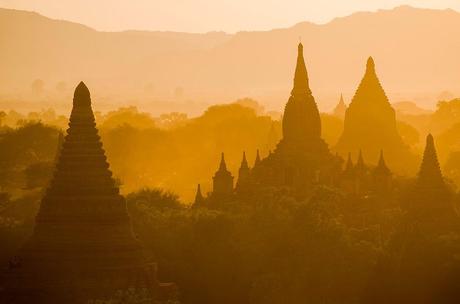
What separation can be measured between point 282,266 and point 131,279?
249 inches

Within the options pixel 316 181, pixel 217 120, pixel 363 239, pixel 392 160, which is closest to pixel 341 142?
pixel 392 160

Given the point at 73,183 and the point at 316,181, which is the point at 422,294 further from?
the point at 316,181

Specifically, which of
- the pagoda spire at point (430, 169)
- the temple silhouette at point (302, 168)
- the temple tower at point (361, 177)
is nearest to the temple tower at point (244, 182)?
the temple silhouette at point (302, 168)

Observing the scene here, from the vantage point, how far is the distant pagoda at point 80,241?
65875mm

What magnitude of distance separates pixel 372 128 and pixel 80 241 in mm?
50712

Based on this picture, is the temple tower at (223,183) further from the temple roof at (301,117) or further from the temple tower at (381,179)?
the temple tower at (381,179)

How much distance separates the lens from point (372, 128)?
380 feet

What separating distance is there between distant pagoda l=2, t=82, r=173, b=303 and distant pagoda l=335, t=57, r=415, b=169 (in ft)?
147

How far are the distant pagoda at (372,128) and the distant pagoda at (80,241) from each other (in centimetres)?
4466

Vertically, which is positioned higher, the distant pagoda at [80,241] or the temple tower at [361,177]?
the temple tower at [361,177]

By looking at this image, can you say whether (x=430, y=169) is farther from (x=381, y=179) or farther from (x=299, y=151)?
(x=299, y=151)

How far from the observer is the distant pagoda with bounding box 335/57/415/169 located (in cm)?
11425

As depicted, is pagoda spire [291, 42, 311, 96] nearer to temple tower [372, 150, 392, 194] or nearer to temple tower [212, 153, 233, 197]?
temple tower [372, 150, 392, 194]

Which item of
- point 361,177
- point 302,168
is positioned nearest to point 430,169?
point 361,177
